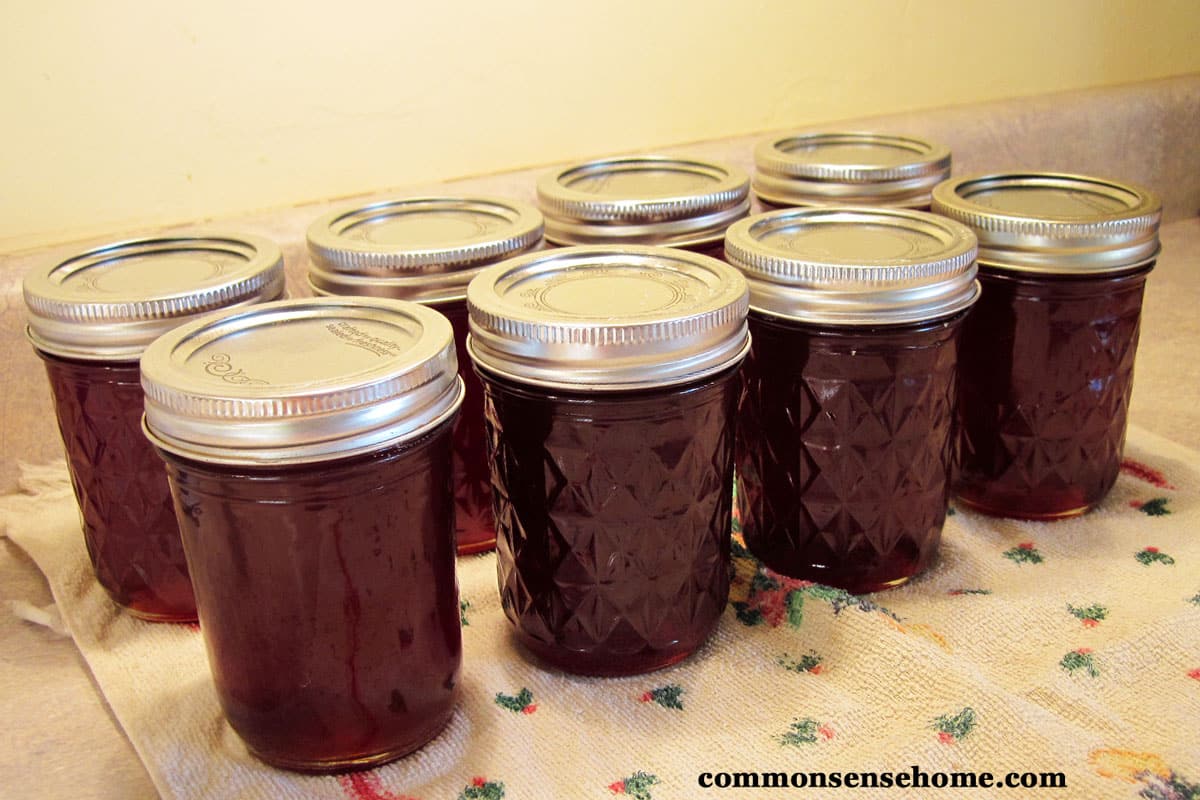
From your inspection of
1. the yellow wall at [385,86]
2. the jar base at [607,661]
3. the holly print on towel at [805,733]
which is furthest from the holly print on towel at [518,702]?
the yellow wall at [385,86]

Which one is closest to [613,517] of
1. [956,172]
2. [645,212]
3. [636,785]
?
[636,785]

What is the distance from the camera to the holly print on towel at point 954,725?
722 millimetres

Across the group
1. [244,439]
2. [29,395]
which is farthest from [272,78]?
[244,439]

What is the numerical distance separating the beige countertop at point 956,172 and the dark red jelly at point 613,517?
0.28m

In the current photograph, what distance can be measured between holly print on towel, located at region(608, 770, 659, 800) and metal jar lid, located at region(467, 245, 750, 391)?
233mm

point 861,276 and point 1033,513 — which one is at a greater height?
point 861,276

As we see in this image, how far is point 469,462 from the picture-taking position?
0.93 meters

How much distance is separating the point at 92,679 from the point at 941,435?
643 millimetres

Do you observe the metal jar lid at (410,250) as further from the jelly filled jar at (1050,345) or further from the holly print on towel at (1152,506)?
the holly print on towel at (1152,506)

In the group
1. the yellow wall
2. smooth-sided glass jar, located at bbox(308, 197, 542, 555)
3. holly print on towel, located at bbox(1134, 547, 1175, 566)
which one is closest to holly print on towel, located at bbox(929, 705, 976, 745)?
holly print on towel, located at bbox(1134, 547, 1175, 566)

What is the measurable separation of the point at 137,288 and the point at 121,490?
14 cm

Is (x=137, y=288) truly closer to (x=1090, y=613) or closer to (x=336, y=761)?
(x=336, y=761)

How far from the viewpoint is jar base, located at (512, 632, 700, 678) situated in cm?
80

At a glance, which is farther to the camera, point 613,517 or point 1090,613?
point 1090,613
